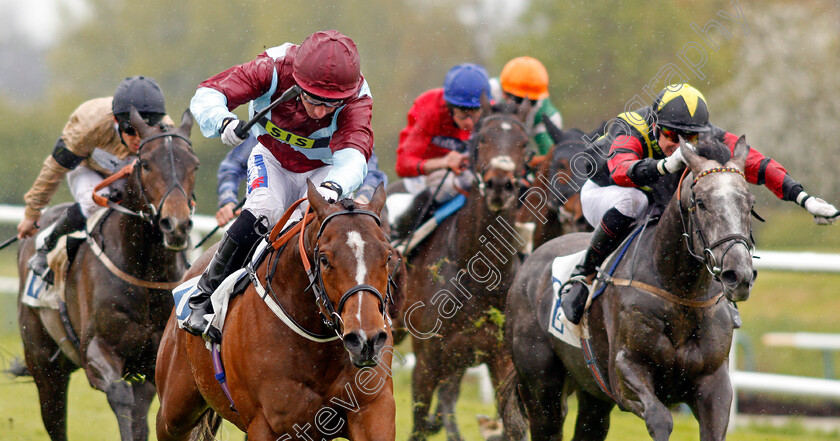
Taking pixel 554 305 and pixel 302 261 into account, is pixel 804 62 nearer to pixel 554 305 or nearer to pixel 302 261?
pixel 554 305

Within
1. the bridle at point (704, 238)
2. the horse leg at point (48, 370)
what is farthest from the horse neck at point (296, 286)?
the horse leg at point (48, 370)

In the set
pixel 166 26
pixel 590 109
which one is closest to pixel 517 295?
pixel 590 109

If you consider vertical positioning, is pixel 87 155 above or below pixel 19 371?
above

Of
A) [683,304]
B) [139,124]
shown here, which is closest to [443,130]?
[139,124]

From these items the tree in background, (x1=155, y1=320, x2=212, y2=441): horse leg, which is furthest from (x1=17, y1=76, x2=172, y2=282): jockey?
the tree in background

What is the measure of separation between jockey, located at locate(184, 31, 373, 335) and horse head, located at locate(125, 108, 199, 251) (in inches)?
36.4

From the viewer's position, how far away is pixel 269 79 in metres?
4.43

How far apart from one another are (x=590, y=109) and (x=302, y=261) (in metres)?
16.3

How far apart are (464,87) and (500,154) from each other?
1.09 metres

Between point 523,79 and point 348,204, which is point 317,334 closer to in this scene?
point 348,204

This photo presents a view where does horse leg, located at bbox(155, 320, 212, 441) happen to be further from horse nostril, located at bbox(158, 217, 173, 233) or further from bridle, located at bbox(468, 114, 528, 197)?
bridle, located at bbox(468, 114, 528, 197)

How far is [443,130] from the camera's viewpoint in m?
7.86

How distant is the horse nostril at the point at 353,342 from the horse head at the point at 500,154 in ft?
10.7

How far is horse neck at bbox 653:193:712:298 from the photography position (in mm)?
4484
